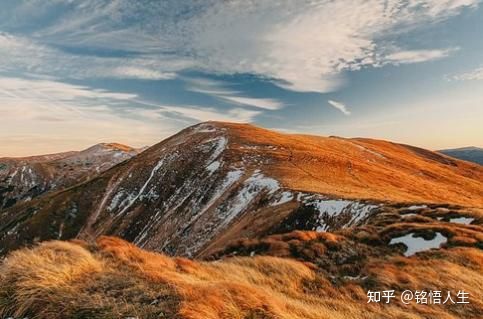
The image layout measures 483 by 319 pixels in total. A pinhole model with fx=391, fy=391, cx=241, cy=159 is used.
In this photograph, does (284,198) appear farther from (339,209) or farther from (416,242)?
(416,242)

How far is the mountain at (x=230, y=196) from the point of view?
39.1 metres

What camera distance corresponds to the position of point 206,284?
32.2ft

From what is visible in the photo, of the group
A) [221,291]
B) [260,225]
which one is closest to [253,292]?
[221,291]

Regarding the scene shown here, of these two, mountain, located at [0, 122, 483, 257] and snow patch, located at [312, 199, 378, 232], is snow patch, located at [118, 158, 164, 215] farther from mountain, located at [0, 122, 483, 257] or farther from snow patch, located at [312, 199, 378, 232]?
snow patch, located at [312, 199, 378, 232]

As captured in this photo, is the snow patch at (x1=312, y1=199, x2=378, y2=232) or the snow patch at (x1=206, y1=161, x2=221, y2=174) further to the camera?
the snow patch at (x1=206, y1=161, x2=221, y2=174)

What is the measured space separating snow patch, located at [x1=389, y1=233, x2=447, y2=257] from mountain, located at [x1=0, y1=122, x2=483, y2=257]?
5.99 metres

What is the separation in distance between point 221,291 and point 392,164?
100793 millimetres

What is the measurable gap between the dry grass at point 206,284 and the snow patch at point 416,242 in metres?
1.31

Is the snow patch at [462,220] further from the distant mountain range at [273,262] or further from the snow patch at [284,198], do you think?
the snow patch at [284,198]

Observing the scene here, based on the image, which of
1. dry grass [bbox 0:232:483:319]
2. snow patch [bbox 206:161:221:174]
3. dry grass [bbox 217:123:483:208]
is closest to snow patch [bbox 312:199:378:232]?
dry grass [bbox 217:123:483:208]

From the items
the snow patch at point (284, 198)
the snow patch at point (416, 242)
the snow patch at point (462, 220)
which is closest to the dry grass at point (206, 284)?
the snow patch at point (416, 242)

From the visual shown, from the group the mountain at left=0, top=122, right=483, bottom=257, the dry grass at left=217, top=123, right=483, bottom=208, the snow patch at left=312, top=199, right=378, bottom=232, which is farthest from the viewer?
the dry grass at left=217, top=123, right=483, bottom=208

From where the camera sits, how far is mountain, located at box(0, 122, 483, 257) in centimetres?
3912

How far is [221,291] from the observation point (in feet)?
28.6
